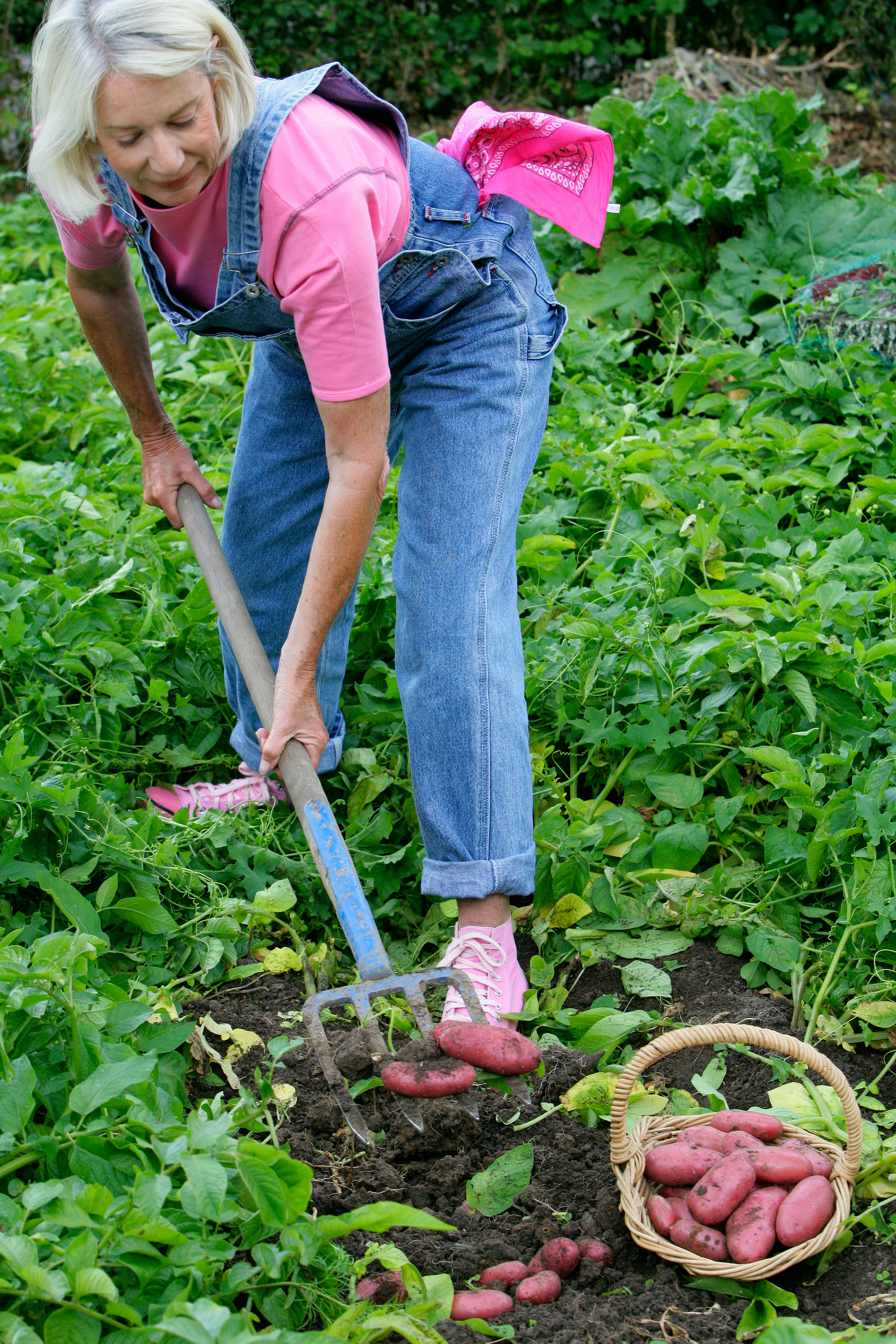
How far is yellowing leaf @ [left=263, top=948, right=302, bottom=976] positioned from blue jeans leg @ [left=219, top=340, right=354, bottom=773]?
489 millimetres

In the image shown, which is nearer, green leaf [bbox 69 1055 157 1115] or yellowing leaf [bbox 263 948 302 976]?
green leaf [bbox 69 1055 157 1115]

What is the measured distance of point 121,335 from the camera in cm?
237

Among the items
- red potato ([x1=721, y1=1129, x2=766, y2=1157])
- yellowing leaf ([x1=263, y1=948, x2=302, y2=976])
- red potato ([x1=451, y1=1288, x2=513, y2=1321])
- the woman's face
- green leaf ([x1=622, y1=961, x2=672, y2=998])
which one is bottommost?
green leaf ([x1=622, y1=961, x2=672, y2=998])

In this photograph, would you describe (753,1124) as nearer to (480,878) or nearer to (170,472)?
(480,878)

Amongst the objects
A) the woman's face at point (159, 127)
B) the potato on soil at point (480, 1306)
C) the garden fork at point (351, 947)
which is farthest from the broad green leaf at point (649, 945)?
the woman's face at point (159, 127)

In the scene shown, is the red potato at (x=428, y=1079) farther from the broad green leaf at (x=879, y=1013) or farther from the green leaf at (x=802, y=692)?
the green leaf at (x=802, y=692)

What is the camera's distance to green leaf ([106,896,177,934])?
2.08 m

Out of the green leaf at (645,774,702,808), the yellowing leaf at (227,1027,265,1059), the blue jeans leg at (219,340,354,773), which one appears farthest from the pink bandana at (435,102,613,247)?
the yellowing leaf at (227,1027,265,1059)

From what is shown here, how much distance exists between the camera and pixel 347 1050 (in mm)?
1801

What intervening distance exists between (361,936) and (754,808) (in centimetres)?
100

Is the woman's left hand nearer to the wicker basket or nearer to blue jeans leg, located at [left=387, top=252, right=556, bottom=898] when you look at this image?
blue jeans leg, located at [left=387, top=252, right=556, bottom=898]

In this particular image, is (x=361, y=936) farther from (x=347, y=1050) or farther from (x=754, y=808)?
(x=754, y=808)

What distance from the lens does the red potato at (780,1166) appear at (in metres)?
1.59

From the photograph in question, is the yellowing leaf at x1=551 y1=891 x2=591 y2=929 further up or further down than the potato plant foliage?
further down
